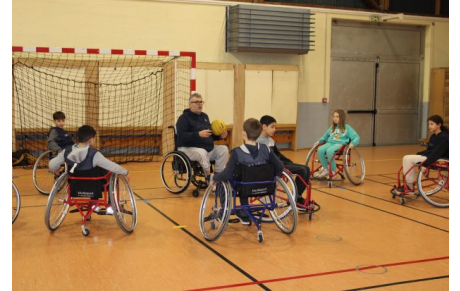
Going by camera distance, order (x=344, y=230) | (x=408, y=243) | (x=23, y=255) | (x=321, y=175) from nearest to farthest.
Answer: (x=23, y=255) < (x=408, y=243) < (x=344, y=230) < (x=321, y=175)

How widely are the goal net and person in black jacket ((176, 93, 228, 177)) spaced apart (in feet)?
6.83

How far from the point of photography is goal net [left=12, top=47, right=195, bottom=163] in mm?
7961

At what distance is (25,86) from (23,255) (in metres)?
5.10

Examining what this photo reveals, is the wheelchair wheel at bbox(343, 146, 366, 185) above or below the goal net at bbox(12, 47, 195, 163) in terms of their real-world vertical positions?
below

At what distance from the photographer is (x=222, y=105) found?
923 cm

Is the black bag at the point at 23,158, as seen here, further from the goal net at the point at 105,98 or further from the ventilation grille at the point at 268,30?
the ventilation grille at the point at 268,30

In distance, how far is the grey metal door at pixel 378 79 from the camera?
1046 cm

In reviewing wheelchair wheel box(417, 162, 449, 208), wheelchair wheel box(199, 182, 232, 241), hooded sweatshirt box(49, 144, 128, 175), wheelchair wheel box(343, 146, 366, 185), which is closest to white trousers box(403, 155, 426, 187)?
wheelchair wheel box(417, 162, 449, 208)

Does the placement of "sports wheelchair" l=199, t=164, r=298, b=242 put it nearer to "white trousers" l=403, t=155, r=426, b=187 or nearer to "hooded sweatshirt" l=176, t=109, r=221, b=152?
"hooded sweatshirt" l=176, t=109, r=221, b=152

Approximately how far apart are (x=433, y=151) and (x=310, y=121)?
17.4 ft

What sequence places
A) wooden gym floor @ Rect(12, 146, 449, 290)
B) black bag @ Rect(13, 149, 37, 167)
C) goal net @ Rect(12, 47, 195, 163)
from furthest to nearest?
goal net @ Rect(12, 47, 195, 163) → black bag @ Rect(13, 149, 37, 167) → wooden gym floor @ Rect(12, 146, 449, 290)

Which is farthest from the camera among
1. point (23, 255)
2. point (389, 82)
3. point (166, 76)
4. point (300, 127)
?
point (389, 82)

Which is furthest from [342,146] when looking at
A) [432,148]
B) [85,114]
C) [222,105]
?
[85,114]

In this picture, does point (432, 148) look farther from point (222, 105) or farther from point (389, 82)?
point (389, 82)
